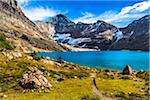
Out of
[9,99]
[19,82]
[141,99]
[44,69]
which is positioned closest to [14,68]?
[44,69]

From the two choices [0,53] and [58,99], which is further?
[0,53]

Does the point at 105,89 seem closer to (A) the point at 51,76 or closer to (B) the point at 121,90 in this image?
(B) the point at 121,90

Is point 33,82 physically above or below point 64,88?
above

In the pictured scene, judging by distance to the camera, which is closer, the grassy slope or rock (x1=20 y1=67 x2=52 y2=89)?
the grassy slope

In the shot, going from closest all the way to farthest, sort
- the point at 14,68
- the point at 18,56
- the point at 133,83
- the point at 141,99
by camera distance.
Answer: the point at 141,99 → the point at 133,83 → the point at 14,68 → the point at 18,56

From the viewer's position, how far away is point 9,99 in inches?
2154

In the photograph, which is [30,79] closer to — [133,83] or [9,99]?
[9,99]

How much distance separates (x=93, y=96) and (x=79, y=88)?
8.48 meters

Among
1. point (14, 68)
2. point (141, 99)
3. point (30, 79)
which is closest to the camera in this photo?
point (141, 99)

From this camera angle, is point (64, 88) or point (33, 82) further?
point (64, 88)

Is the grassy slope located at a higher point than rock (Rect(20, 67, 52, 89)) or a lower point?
lower

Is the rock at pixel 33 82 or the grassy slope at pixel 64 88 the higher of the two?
the rock at pixel 33 82

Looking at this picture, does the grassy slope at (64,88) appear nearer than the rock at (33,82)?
Yes

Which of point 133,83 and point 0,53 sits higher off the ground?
point 0,53
